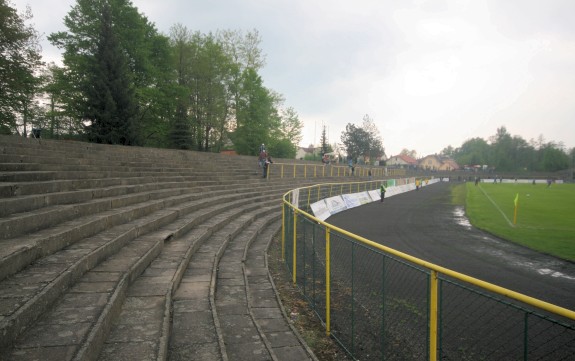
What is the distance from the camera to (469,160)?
142125 millimetres

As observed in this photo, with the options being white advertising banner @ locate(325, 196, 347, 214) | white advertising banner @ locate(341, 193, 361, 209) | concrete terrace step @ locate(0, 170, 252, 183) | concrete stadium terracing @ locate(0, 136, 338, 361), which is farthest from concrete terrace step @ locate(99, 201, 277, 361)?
white advertising banner @ locate(341, 193, 361, 209)

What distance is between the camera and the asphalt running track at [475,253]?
24.4ft

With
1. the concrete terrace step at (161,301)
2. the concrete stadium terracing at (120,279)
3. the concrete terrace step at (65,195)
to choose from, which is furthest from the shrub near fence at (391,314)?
the concrete terrace step at (65,195)

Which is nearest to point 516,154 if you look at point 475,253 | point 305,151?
point 305,151

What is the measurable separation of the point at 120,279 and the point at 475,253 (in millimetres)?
10480

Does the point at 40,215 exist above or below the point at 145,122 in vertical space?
below

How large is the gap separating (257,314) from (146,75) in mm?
33129

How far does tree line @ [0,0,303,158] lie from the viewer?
23.3 metres

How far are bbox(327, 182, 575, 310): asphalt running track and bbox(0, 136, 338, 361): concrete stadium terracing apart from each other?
5481 mm

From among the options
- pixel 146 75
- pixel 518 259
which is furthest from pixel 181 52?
pixel 518 259

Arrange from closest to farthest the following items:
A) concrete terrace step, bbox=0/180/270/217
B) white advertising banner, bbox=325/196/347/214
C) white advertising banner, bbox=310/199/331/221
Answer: concrete terrace step, bbox=0/180/270/217, white advertising banner, bbox=310/199/331/221, white advertising banner, bbox=325/196/347/214

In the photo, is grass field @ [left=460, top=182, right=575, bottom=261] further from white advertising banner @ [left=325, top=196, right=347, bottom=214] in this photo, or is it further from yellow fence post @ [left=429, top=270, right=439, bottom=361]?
yellow fence post @ [left=429, top=270, right=439, bottom=361]

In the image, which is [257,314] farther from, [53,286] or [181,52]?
[181,52]

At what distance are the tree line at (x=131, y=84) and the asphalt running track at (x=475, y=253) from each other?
19700 millimetres
